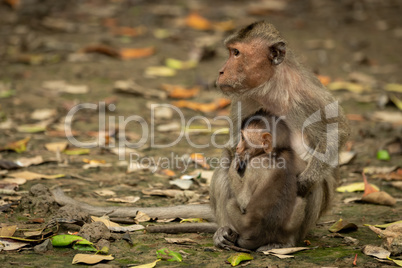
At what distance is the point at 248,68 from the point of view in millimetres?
4367

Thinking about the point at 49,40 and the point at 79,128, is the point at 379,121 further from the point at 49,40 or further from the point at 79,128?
the point at 49,40

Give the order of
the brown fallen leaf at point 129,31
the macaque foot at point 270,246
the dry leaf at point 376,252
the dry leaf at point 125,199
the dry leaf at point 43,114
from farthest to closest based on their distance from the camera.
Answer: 1. the brown fallen leaf at point 129,31
2. the dry leaf at point 43,114
3. the dry leaf at point 125,199
4. the macaque foot at point 270,246
5. the dry leaf at point 376,252

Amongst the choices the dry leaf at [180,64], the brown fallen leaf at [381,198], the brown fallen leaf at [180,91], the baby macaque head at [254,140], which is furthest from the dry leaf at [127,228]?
the dry leaf at [180,64]

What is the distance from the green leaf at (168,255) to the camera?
3.62m

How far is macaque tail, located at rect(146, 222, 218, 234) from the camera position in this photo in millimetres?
4168

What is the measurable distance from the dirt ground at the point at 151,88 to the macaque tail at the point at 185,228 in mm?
58

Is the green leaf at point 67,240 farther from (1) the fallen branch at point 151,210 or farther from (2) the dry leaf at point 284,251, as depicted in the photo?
(2) the dry leaf at point 284,251

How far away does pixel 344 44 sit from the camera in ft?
35.7

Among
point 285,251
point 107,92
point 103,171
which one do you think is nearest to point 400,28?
point 107,92

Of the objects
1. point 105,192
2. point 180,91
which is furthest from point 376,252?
point 180,91

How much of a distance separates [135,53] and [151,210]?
5714 mm

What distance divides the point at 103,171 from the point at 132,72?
370 cm

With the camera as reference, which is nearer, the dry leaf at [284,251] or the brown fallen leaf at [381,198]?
the dry leaf at [284,251]

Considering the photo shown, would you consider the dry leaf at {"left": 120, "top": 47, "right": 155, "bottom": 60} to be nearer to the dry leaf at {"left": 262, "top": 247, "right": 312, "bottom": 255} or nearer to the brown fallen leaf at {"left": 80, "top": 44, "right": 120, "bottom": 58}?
the brown fallen leaf at {"left": 80, "top": 44, "right": 120, "bottom": 58}
